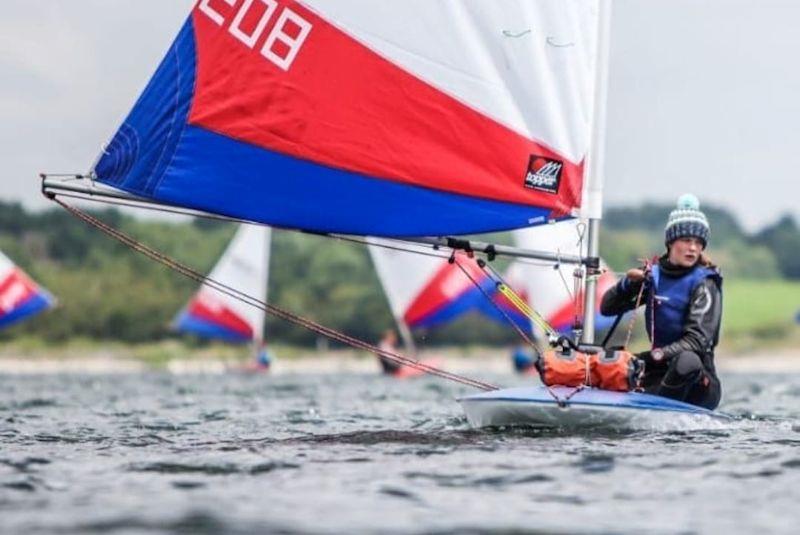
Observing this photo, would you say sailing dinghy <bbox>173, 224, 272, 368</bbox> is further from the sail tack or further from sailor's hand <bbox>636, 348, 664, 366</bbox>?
sailor's hand <bbox>636, 348, 664, 366</bbox>

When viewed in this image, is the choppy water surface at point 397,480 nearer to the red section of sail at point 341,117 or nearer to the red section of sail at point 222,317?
the red section of sail at point 341,117

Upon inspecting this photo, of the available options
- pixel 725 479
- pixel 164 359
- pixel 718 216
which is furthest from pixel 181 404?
pixel 718 216

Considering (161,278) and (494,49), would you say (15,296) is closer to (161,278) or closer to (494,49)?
(494,49)

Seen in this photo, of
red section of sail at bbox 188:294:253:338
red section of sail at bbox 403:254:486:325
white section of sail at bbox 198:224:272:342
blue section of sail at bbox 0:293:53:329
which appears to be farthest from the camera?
red section of sail at bbox 188:294:253:338

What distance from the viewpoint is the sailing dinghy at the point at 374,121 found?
12086 millimetres

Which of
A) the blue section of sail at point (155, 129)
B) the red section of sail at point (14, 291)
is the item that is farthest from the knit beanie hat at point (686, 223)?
the red section of sail at point (14, 291)

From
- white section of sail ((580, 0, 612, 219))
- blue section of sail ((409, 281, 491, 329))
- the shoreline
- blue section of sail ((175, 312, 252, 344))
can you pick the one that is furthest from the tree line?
white section of sail ((580, 0, 612, 219))

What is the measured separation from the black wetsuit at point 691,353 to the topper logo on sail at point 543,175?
1.02m

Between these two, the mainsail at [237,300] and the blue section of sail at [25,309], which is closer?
the blue section of sail at [25,309]

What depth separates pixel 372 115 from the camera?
12.2 m

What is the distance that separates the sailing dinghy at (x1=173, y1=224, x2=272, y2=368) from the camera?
47.9 meters

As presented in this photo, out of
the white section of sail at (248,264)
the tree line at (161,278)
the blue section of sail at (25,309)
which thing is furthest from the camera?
the tree line at (161,278)

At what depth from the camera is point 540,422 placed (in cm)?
1157

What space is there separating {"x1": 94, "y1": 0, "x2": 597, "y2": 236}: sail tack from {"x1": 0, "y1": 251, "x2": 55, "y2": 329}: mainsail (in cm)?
2559
